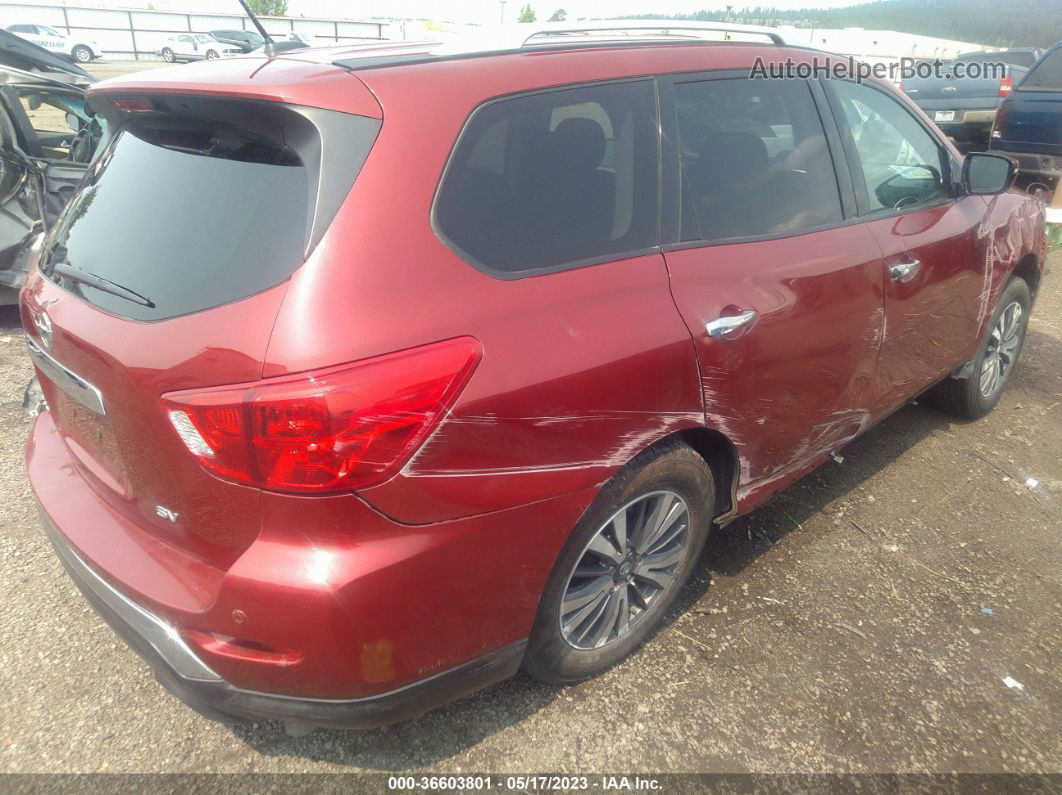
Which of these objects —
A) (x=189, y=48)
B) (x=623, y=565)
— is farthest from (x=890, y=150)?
(x=189, y=48)

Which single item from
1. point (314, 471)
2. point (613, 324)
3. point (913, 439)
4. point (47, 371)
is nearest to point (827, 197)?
point (613, 324)

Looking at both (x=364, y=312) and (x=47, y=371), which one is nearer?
(x=364, y=312)

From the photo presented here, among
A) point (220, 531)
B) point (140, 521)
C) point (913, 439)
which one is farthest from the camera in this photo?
point (913, 439)

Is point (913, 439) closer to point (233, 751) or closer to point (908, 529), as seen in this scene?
point (908, 529)

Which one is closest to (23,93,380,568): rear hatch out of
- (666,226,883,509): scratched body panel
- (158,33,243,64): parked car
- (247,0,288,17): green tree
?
(666,226,883,509): scratched body panel

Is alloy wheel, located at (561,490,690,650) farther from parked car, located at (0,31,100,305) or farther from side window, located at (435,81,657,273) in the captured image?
parked car, located at (0,31,100,305)

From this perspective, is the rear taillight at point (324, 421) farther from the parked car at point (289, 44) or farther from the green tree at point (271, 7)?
the green tree at point (271, 7)

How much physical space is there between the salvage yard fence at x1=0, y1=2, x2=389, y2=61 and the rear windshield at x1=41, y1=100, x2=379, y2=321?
40.4 meters

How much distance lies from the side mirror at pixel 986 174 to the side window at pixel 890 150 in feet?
0.40

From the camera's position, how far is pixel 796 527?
309cm

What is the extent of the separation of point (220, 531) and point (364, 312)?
58 cm

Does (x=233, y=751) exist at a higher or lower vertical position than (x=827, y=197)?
lower

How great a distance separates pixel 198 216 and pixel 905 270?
2407 millimetres

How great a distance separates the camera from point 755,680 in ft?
7.59
